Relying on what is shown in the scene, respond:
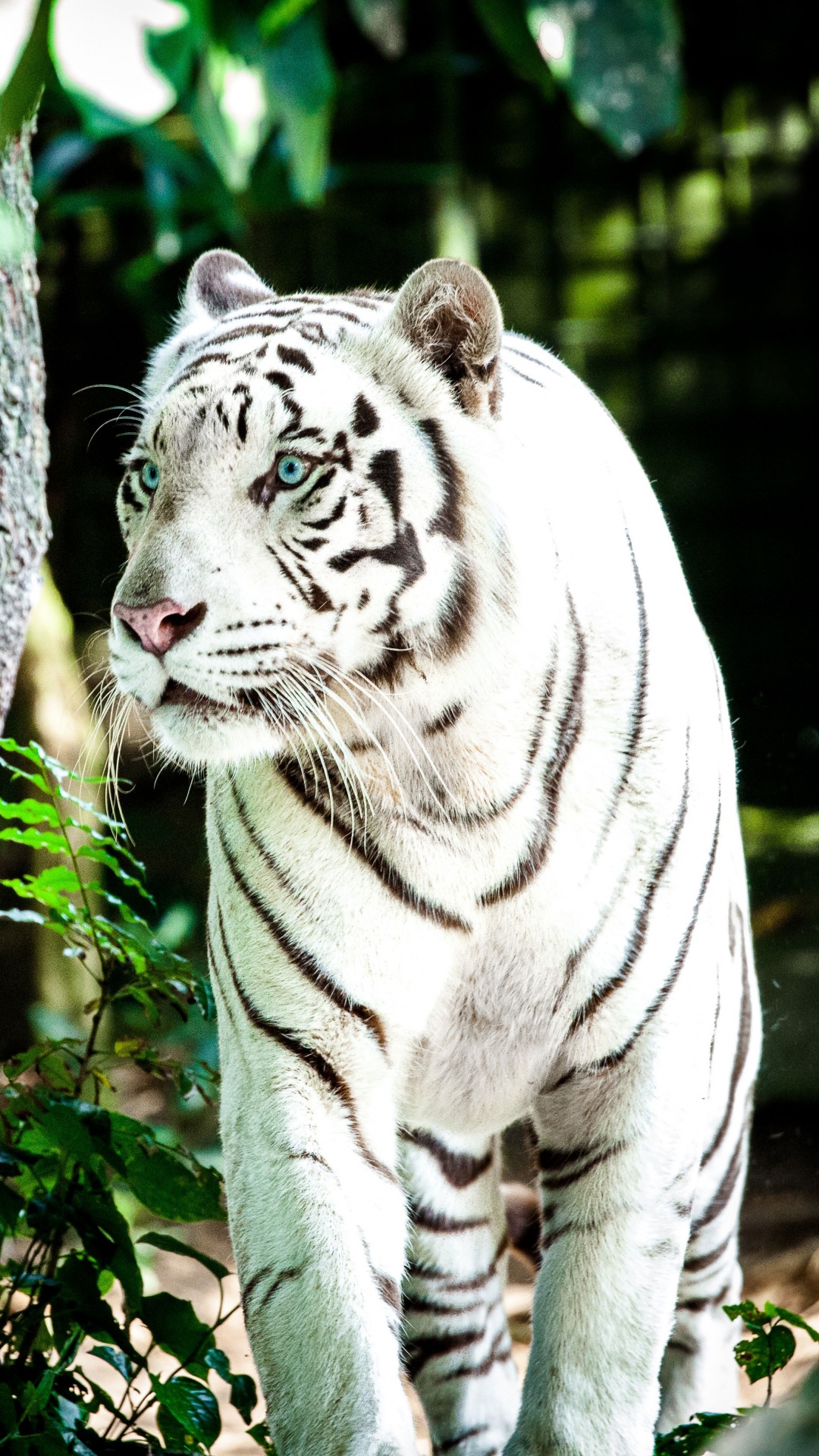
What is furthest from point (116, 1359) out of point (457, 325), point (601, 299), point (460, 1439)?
point (601, 299)

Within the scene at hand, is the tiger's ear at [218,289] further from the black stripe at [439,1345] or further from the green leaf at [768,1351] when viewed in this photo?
the black stripe at [439,1345]

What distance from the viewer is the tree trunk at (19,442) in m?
2.25

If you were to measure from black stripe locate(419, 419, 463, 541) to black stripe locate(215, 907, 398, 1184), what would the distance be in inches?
21.9

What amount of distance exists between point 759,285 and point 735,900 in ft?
9.61

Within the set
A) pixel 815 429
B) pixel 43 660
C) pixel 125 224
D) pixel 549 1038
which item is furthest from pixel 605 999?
pixel 125 224

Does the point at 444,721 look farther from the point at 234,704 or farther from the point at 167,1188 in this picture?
the point at 167,1188

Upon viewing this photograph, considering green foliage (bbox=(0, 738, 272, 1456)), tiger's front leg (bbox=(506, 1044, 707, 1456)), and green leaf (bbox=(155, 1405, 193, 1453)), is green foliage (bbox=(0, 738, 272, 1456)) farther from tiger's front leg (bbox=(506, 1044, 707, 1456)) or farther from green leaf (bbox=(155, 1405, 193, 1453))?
tiger's front leg (bbox=(506, 1044, 707, 1456))

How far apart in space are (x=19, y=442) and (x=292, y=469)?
0.88m

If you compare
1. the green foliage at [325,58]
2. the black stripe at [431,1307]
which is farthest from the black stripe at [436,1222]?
the green foliage at [325,58]

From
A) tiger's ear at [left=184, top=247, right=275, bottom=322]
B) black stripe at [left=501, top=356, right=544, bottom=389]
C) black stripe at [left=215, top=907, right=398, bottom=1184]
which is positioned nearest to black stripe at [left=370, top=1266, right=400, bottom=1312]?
black stripe at [left=215, top=907, right=398, bottom=1184]

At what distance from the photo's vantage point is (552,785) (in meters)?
1.71

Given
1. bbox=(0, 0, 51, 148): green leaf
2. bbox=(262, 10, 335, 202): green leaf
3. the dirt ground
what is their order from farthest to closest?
the dirt ground → bbox=(262, 10, 335, 202): green leaf → bbox=(0, 0, 51, 148): green leaf

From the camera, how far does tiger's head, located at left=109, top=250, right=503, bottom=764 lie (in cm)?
152

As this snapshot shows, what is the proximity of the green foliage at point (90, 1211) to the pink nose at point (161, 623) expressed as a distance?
1.27 feet
